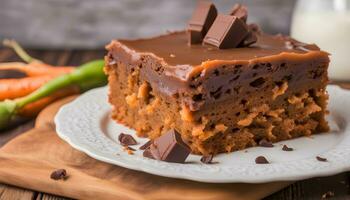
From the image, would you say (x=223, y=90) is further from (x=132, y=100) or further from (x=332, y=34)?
(x=332, y=34)

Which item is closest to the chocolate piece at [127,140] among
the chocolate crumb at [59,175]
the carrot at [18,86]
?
the chocolate crumb at [59,175]

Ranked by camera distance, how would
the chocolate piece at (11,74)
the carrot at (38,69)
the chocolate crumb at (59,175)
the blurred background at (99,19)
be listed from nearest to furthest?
the chocolate crumb at (59,175) → the carrot at (38,69) → the chocolate piece at (11,74) → the blurred background at (99,19)

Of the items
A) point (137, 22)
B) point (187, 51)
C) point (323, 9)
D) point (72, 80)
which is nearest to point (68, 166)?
point (187, 51)

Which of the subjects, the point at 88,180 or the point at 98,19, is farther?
the point at 98,19

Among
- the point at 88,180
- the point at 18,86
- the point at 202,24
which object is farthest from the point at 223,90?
the point at 18,86

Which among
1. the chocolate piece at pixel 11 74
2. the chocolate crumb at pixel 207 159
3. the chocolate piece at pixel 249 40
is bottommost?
the chocolate piece at pixel 11 74

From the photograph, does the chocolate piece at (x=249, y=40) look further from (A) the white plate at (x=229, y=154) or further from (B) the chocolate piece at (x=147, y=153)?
(B) the chocolate piece at (x=147, y=153)

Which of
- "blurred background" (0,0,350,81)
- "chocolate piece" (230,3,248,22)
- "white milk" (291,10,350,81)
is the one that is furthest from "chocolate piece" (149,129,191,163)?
"blurred background" (0,0,350,81)
